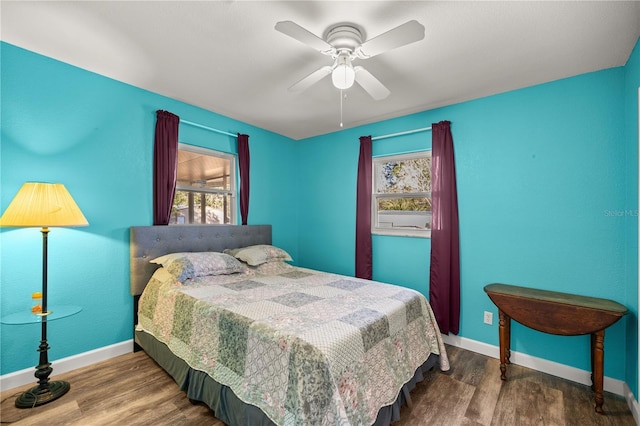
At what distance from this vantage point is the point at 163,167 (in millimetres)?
2768

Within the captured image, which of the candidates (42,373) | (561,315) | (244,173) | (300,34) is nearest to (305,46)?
(300,34)

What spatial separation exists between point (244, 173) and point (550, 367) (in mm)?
3597

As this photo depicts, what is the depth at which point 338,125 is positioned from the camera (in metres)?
3.71

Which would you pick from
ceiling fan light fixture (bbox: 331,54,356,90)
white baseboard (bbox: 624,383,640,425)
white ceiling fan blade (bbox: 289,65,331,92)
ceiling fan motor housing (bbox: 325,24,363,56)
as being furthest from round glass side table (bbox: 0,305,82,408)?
white baseboard (bbox: 624,383,640,425)

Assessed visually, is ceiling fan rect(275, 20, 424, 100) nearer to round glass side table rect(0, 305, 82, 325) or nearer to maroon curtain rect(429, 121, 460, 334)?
maroon curtain rect(429, 121, 460, 334)

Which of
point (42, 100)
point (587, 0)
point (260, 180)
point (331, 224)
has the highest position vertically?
point (587, 0)

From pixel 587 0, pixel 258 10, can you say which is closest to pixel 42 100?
pixel 258 10

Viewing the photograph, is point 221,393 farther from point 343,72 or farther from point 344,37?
point 344,37

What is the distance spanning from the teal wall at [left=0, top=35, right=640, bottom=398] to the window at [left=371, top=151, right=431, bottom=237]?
237mm

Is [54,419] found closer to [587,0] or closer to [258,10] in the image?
[258,10]

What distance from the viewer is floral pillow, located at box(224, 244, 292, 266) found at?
2992mm

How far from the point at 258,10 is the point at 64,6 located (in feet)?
3.75

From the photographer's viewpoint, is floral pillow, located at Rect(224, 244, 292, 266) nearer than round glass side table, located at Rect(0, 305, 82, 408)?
No

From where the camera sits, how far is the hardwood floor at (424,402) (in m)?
1.77
